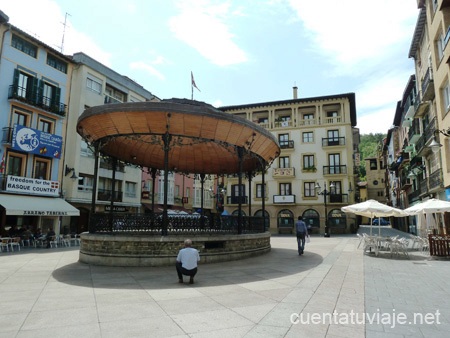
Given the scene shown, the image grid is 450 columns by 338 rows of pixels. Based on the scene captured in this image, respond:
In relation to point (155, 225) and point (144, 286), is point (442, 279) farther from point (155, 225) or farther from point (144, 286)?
point (155, 225)

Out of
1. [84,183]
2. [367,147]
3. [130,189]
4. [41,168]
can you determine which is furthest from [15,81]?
[367,147]

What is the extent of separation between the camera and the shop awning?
20.6m

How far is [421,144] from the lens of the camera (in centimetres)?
2581

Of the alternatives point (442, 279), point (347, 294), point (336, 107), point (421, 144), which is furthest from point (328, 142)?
point (347, 294)

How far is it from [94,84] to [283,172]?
2477 centimetres

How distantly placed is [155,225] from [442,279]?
9.85 metres

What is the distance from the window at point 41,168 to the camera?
24984mm

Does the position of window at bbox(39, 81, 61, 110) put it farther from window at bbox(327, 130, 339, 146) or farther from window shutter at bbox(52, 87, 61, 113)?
window at bbox(327, 130, 339, 146)

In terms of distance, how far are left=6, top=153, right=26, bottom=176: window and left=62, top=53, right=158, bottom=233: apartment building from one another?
3671mm

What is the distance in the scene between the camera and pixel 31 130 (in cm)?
2389

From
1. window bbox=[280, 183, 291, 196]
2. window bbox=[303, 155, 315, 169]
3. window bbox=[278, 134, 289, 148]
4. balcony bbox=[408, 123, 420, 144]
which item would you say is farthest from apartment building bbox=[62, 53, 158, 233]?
balcony bbox=[408, 123, 420, 144]

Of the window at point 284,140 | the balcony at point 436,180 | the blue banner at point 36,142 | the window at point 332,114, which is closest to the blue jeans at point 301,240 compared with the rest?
the balcony at point 436,180

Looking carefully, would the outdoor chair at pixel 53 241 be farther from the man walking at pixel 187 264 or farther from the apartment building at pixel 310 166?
the apartment building at pixel 310 166

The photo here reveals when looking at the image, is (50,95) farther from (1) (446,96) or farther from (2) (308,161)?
(1) (446,96)
